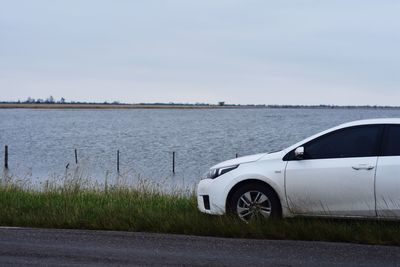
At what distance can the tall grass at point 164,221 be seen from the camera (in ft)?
27.6

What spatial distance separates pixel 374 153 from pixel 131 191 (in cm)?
669

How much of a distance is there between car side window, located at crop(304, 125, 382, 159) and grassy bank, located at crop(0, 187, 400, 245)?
94 cm

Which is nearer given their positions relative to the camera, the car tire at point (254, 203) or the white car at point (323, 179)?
the white car at point (323, 179)

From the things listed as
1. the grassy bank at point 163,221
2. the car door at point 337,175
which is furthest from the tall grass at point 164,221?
the car door at point 337,175

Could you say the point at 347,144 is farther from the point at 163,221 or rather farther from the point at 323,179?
the point at 163,221

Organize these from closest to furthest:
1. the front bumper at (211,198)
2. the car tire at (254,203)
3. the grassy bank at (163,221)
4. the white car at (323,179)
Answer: the grassy bank at (163,221), the white car at (323,179), the car tire at (254,203), the front bumper at (211,198)

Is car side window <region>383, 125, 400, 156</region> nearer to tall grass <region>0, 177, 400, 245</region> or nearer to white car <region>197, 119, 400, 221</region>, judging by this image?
white car <region>197, 119, 400, 221</region>

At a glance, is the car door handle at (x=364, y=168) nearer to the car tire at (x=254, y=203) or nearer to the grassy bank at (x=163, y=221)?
the grassy bank at (x=163, y=221)

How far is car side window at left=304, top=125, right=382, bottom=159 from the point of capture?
29.5 ft

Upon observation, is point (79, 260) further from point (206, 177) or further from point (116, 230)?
point (206, 177)

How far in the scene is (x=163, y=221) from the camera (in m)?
9.34

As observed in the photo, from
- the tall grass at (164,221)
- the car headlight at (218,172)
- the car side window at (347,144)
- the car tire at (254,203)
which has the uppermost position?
the car side window at (347,144)

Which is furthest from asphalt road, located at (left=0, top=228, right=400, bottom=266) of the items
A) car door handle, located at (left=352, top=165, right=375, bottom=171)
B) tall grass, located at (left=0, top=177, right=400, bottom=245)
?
car door handle, located at (left=352, top=165, right=375, bottom=171)

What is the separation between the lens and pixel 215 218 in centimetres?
930
